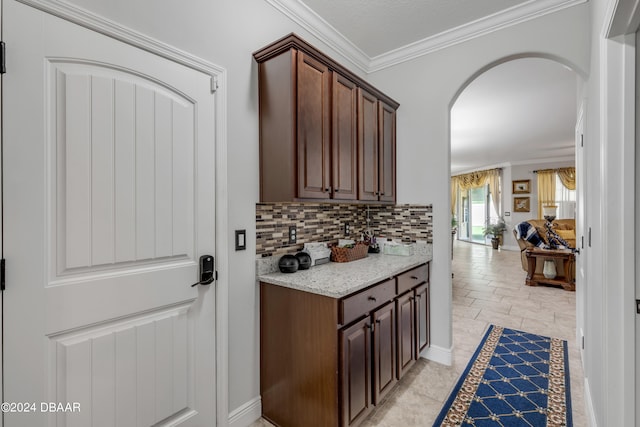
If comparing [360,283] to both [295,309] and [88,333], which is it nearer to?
[295,309]

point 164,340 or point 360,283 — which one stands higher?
point 360,283

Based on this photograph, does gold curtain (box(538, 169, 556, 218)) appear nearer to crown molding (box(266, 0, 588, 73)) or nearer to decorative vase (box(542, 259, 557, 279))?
decorative vase (box(542, 259, 557, 279))

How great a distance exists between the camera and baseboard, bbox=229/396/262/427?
1.79m

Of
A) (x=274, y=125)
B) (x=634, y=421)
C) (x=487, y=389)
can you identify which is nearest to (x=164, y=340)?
(x=274, y=125)

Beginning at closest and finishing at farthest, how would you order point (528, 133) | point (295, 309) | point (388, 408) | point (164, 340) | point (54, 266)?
1. point (54, 266)
2. point (164, 340)
3. point (295, 309)
4. point (388, 408)
5. point (528, 133)

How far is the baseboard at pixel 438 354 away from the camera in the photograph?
8.36ft

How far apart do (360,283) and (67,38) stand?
1720 millimetres

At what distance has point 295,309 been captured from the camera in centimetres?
175

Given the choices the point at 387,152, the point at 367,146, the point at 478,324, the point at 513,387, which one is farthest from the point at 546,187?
the point at 367,146

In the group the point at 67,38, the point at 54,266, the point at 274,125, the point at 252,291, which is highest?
the point at 67,38

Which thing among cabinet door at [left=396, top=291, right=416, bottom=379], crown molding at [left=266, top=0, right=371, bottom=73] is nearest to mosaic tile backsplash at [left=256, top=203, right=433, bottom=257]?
cabinet door at [left=396, top=291, right=416, bottom=379]

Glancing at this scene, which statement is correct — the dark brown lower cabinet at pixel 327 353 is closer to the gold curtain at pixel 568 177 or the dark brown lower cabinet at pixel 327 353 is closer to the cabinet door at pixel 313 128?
the cabinet door at pixel 313 128

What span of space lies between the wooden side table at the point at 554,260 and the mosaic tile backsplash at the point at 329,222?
3.82m

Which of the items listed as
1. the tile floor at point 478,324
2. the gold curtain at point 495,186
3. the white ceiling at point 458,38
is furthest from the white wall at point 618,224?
the gold curtain at point 495,186
